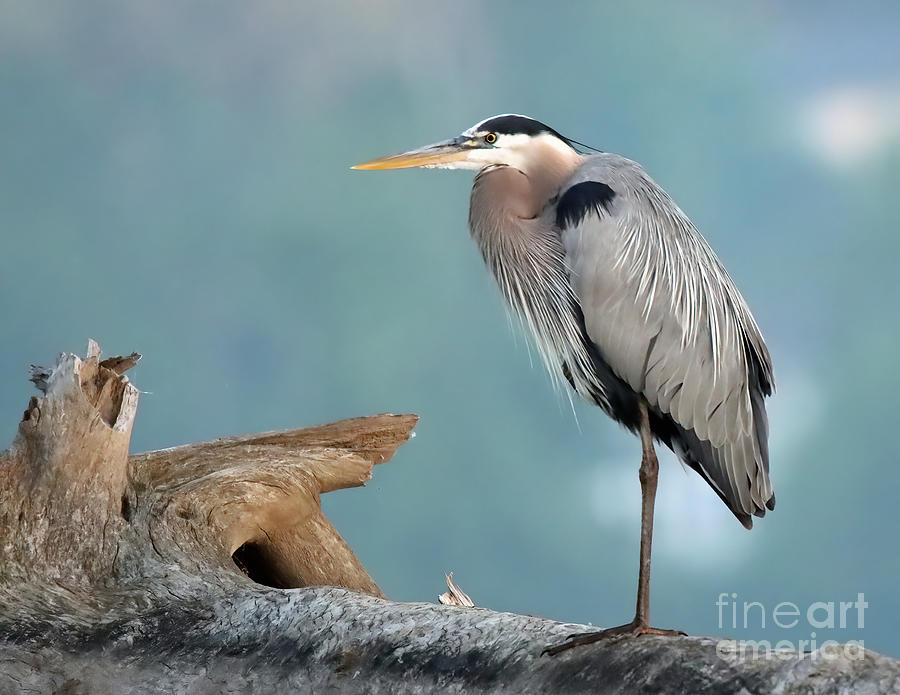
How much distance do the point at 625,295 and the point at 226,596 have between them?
4.41 feet

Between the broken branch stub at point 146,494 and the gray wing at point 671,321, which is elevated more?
the gray wing at point 671,321

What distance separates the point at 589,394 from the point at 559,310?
1.02 feet

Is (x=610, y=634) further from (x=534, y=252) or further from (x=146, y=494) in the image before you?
(x=146, y=494)

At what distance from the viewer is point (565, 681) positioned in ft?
7.02

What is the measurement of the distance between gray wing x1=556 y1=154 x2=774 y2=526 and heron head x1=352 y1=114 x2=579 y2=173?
127 millimetres

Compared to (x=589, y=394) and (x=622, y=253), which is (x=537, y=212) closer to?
(x=622, y=253)

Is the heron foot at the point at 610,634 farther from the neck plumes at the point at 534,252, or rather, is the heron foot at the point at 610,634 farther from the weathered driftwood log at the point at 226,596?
the neck plumes at the point at 534,252

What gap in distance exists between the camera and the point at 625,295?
2.80m

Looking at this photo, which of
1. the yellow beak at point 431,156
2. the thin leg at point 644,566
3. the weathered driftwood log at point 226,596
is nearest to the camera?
the weathered driftwood log at point 226,596

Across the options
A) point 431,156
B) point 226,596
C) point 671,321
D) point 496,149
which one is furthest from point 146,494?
point 671,321

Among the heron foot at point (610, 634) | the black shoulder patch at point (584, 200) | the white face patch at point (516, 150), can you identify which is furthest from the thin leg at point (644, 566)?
the white face patch at point (516, 150)

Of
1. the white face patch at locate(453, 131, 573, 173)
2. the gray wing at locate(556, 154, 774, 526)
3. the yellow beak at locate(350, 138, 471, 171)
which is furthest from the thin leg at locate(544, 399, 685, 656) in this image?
the yellow beak at locate(350, 138, 471, 171)

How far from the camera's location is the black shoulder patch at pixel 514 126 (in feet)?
9.71

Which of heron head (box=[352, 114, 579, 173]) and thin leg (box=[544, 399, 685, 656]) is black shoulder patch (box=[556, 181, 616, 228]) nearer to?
heron head (box=[352, 114, 579, 173])
